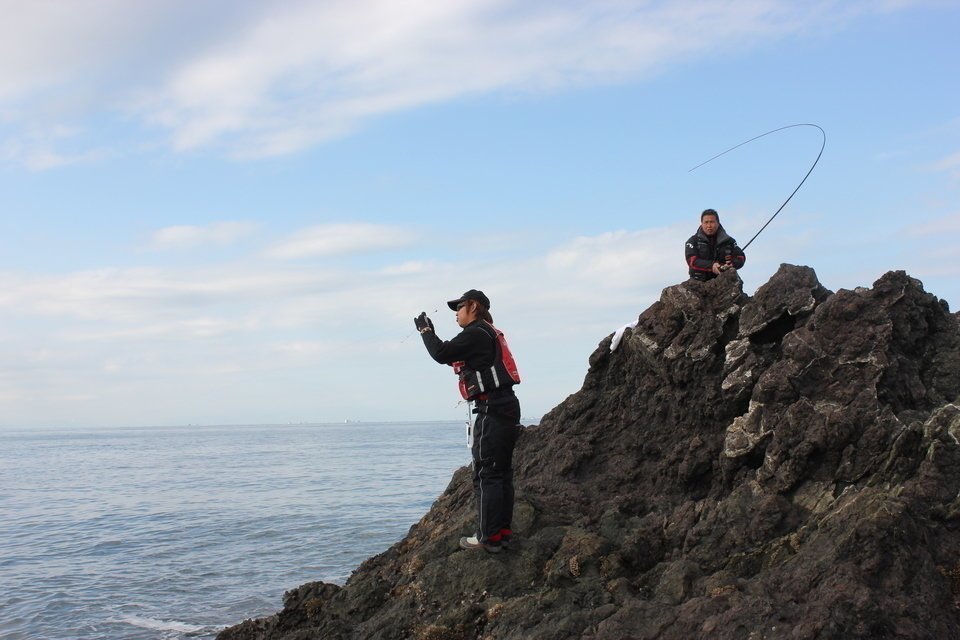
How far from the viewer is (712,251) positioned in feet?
30.7

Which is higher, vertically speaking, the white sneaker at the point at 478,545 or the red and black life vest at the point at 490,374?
the red and black life vest at the point at 490,374

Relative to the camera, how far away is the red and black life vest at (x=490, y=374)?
721 centimetres

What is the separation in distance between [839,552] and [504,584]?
2.62 meters

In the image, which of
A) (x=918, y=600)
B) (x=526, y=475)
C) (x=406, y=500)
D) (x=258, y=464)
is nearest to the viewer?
(x=918, y=600)

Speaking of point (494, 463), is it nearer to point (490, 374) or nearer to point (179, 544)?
point (490, 374)

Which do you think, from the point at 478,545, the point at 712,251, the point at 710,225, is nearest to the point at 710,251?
the point at 712,251

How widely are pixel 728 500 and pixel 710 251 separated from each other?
11.2ft

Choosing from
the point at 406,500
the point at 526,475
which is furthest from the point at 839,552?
the point at 406,500

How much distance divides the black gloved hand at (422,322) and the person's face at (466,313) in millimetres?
385

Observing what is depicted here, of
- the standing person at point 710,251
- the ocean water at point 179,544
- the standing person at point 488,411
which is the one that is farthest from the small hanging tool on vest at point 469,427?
the ocean water at point 179,544

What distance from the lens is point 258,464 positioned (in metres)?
49.8

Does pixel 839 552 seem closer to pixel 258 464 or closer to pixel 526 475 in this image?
pixel 526 475

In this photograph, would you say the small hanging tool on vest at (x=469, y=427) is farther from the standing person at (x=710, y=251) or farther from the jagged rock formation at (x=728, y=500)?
the standing person at (x=710, y=251)

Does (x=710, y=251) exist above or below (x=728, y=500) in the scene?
above
